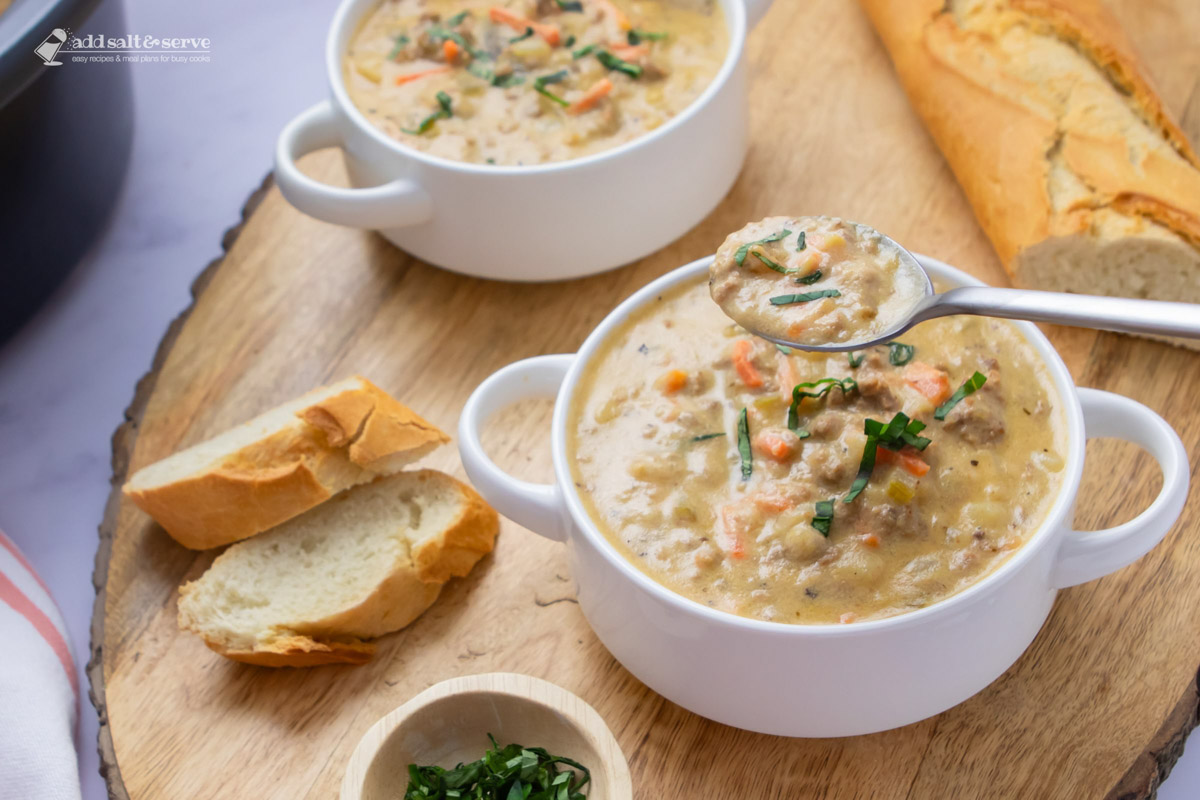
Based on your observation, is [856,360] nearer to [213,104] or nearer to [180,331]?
[180,331]

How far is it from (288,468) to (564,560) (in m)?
0.59

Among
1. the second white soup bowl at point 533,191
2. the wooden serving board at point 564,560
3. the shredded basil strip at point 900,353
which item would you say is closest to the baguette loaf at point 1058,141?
the wooden serving board at point 564,560

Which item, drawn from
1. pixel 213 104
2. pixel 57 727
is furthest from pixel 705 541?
pixel 213 104

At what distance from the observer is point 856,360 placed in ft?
7.43

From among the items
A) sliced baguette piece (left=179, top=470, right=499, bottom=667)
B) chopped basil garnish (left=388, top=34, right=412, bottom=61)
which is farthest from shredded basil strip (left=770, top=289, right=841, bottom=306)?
chopped basil garnish (left=388, top=34, right=412, bottom=61)

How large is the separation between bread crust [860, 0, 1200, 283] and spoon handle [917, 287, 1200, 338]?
904 mm

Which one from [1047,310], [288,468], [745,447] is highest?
[1047,310]

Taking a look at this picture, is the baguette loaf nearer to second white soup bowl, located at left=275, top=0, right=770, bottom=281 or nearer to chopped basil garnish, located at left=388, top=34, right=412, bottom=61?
second white soup bowl, located at left=275, top=0, right=770, bottom=281

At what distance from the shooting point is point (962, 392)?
7.03ft

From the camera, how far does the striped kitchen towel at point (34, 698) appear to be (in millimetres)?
2473

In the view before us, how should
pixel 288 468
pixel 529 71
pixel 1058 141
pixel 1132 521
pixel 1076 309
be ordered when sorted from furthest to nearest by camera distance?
1. pixel 529 71
2. pixel 1058 141
3. pixel 288 468
4. pixel 1132 521
5. pixel 1076 309

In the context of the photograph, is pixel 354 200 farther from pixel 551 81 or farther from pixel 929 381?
pixel 929 381

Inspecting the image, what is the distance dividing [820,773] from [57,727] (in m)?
1.58

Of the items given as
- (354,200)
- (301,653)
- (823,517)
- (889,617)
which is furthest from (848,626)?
(354,200)
